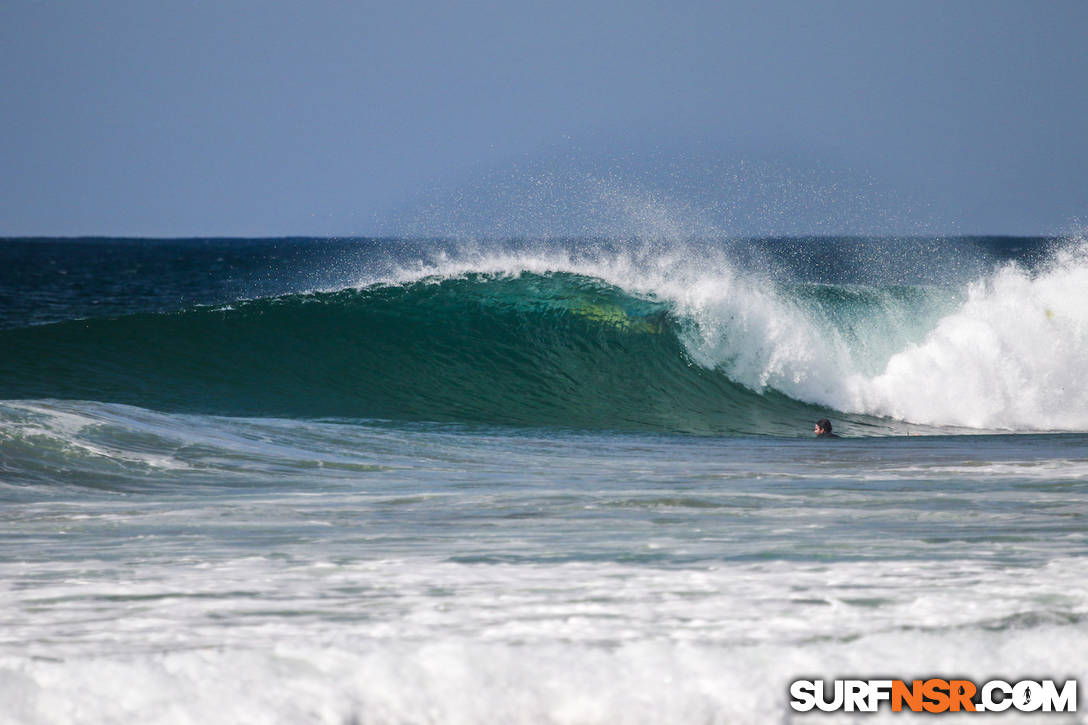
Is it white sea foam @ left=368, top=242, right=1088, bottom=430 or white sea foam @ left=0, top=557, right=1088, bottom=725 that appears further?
white sea foam @ left=368, top=242, right=1088, bottom=430

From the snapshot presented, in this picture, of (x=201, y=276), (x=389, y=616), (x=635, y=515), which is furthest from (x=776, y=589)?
(x=201, y=276)

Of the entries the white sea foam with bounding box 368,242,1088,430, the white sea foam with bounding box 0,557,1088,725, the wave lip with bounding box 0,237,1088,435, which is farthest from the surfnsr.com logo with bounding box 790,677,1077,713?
the white sea foam with bounding box 368,242,1088,430

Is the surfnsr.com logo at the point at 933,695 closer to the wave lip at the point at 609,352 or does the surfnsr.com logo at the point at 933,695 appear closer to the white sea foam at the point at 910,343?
the wave lip at the point at 609,352

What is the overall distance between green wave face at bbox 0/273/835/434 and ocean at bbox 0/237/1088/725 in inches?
2.6

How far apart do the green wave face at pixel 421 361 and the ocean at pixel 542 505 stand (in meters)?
0.07

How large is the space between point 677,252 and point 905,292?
4061mm

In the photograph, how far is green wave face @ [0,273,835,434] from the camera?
1150 centimetres

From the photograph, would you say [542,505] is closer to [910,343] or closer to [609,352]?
[609,352]

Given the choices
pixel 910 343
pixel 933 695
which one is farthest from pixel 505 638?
pixel 910 343

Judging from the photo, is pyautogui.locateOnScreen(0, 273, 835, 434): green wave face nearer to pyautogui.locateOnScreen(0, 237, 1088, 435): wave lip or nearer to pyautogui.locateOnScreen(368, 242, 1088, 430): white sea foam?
pyautogui.locateOnScreen(0, 237, 1088, 435): wave lip

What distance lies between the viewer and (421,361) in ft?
44.8

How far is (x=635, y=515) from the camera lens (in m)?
5.05

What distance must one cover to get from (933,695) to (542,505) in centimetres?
293

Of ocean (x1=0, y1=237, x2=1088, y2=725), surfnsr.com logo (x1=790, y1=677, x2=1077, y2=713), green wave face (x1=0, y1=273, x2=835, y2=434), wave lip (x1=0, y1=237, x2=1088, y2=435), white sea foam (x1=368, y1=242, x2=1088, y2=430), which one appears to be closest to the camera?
surfnsr.com logo (x1=790, y1=677, x2=1077, y2=713)
